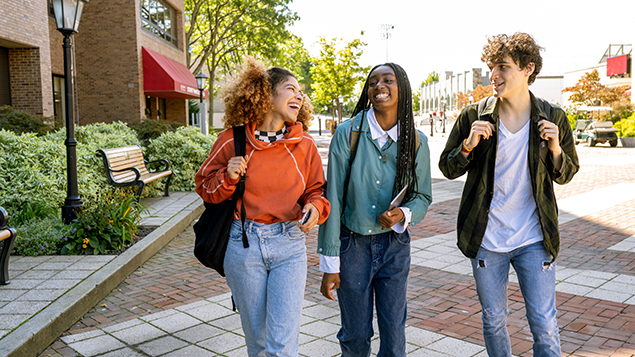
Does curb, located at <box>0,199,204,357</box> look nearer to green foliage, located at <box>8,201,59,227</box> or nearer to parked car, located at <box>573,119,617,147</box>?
→ green foliage, located at <box>8,201,59,227</box>

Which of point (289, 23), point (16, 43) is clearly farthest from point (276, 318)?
point (289, 23)

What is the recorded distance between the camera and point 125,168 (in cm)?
887

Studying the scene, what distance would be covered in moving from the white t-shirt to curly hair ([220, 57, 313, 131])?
46.3 inches

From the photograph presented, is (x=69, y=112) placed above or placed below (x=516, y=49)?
below

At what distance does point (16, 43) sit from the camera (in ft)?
41.9

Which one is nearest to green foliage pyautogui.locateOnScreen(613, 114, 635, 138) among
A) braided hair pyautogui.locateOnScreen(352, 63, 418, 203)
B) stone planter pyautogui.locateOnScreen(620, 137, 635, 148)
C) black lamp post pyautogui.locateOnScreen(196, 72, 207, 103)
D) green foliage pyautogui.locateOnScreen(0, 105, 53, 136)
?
stone planter pyautogui.locateOnScreen(620, 137, 635, 148)

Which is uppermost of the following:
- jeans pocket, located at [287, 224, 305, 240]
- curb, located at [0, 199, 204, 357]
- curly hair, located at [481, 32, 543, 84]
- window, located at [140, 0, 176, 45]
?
window, located at [140, 0, 176, 45]

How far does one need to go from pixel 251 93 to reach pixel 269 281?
0.89m

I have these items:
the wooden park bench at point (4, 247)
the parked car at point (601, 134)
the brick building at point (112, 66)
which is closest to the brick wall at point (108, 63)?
the brick building at point (112, 66)

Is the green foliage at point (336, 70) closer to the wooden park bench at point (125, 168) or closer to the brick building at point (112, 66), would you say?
the brick building at point (112, 66)

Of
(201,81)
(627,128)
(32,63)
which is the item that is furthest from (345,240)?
(627,128)

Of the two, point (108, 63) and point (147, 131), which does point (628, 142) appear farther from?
point (108, 63)

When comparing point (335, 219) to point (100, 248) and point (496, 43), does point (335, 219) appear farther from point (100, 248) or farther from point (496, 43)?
point (100, 248)

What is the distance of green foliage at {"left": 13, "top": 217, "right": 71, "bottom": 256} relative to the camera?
219 inches
